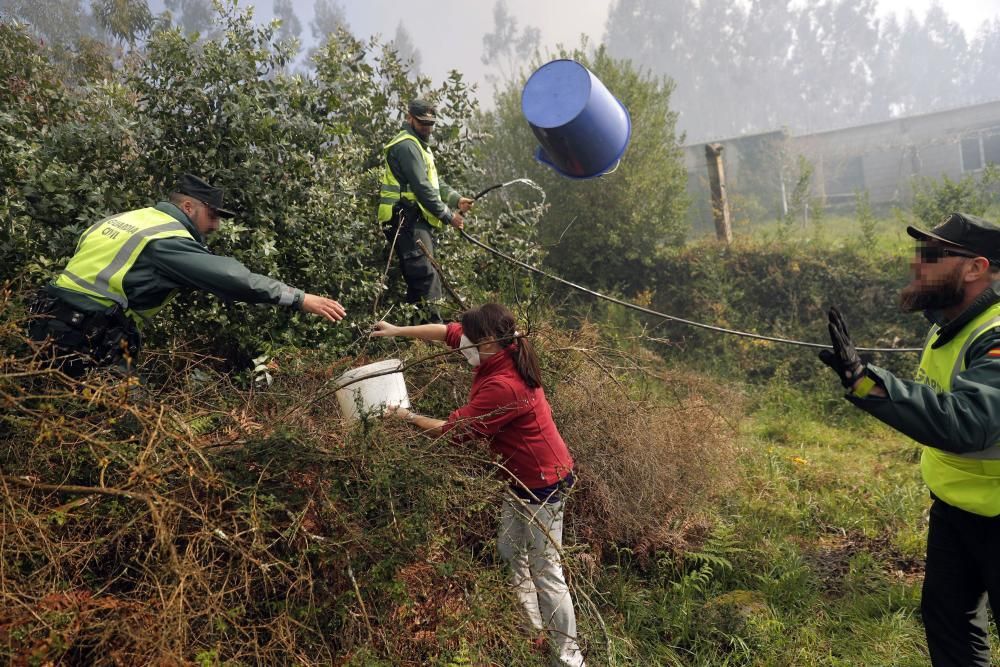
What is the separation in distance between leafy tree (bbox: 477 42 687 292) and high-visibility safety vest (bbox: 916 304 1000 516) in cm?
715

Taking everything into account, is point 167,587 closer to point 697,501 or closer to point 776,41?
point 697,501

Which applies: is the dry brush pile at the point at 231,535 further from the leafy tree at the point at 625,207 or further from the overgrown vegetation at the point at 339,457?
the leafy tree at the point at 625,207

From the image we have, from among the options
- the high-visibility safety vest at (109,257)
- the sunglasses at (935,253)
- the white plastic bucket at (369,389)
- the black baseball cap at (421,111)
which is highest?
the black baseball cap at (421,111)

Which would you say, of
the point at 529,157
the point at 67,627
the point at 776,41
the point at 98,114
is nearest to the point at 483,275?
the point at 98,114

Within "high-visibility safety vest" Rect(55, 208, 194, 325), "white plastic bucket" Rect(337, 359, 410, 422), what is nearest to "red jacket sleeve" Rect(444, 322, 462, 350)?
"white plastic bucket" Rect(337, 359, 410, 422)

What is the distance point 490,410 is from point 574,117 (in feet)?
7.74

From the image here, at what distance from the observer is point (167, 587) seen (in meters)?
2.40

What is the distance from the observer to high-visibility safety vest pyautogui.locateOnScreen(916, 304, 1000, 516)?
94.9 inches

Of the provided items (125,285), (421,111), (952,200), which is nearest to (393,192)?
(421,111)

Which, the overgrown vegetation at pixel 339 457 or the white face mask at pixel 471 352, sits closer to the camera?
the overgrown vegetation at pixel 339 457

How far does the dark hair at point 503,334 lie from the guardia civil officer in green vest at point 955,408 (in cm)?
121

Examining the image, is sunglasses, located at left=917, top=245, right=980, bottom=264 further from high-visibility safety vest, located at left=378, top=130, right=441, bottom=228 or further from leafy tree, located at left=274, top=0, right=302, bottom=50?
leafy tree, located at left=274, top=0, right=302, bottom=50

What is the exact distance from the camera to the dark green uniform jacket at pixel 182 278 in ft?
10.5

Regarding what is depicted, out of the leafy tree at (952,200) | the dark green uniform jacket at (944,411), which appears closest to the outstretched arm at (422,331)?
the dark green uniform jacket at (944,411)
